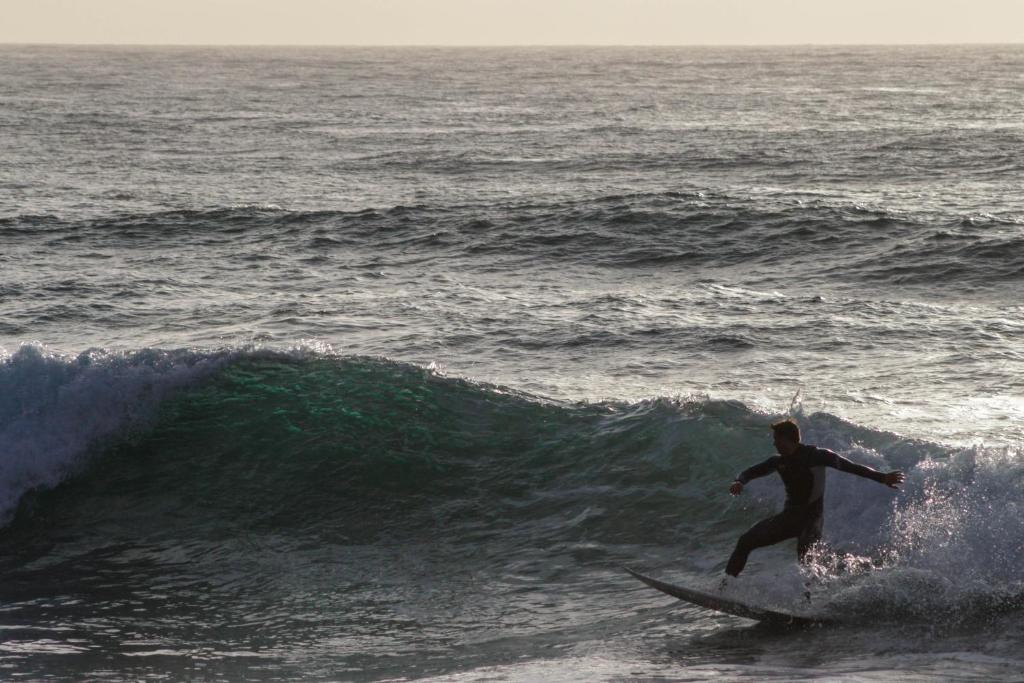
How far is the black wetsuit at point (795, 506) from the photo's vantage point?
33.5 feet

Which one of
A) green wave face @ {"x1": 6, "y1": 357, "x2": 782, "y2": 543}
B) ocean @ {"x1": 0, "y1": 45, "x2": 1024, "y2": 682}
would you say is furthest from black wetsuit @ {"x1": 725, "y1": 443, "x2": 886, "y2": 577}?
green wave face @ {"x1": 6, "y1": 357, "x2": 782, "y2": 543}

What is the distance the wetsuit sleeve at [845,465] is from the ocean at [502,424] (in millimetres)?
1119

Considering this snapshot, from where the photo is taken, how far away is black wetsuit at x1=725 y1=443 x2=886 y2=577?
10.2m

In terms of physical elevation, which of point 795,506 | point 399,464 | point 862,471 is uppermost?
point 862,471

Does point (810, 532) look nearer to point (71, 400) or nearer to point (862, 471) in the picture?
point (862, 471)

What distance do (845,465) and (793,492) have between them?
0.67 meters

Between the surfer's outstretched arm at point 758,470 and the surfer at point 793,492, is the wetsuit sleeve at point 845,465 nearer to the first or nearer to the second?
the surfer at point 793,492

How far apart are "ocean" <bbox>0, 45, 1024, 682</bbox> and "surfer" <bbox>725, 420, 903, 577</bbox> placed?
366 mm

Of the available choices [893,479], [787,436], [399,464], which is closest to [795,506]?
[787,436]

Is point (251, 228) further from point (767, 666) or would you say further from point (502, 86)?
point (502, 86)

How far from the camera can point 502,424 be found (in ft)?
52.0

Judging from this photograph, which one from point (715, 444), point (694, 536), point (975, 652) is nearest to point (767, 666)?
point (975, 652)

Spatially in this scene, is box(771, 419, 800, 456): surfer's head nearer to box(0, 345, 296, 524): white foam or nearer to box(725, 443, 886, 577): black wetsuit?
box(725, 443, 886, 577): black wetsuit

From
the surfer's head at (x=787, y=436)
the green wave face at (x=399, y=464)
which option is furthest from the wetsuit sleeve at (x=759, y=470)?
the green wave face at (x=399, y=464)
